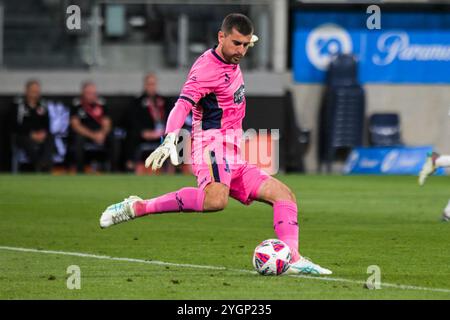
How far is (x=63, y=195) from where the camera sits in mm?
17906

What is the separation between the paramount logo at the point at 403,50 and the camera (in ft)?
85.4

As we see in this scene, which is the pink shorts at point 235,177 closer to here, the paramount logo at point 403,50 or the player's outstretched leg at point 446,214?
the player's outstretched leg at point 446,214

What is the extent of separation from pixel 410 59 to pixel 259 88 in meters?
3.56

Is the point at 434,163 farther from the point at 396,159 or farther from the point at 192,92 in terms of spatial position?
the point at 396,159

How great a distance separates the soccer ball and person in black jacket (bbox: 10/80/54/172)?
14760 millimetres

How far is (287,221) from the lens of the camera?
9320mm

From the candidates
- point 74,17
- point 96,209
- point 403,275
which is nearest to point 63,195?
point 96,209

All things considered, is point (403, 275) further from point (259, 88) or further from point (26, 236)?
point (259, 88)

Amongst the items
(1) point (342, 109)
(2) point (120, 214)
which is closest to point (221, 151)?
(2) point (120, 214)

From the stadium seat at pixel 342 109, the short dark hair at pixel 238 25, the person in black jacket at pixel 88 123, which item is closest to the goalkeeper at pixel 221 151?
the short dark hair at pixel 238 25

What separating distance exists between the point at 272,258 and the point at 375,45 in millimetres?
17519

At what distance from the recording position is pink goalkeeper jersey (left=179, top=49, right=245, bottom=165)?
9.38m

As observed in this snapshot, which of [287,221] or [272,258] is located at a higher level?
[287,221]

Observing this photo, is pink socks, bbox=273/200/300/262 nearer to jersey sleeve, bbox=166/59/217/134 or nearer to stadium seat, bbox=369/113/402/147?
jersey sleeve, bbox=166/59/217/134
